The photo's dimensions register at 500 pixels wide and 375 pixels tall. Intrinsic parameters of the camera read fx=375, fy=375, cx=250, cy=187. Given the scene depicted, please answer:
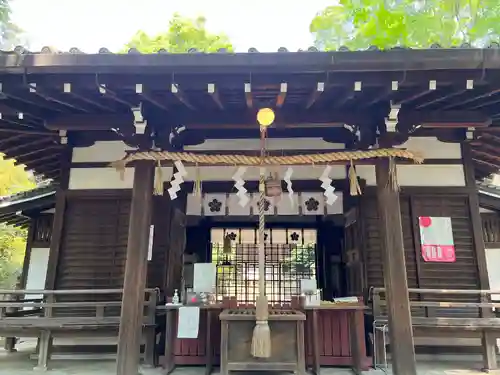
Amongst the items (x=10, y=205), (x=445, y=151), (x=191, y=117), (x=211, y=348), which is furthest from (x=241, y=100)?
(x=10, y=205)

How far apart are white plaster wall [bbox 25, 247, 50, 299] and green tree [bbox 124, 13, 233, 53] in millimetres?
9130

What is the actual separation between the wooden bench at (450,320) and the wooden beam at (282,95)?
3.01 meters

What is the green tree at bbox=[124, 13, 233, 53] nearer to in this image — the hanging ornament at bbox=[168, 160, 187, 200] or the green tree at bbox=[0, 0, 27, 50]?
the green tree at bbox=[0, 0, 27, 50]

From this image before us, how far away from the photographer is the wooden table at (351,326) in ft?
16.5

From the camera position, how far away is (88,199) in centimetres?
617

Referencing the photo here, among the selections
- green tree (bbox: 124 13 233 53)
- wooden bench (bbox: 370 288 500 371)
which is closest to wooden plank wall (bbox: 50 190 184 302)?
wooden bench (bbox: 370 288 500 371)

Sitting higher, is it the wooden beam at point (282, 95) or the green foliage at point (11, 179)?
the green foliage at point (11, 179)

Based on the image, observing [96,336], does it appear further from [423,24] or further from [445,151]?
[423,24]

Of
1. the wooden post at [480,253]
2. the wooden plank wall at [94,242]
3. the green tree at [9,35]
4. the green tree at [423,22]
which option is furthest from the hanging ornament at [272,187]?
the green tree at [9,35]

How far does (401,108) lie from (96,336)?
5266 millimetres

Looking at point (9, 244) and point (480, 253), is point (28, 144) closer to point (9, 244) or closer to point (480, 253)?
point (480, 253)

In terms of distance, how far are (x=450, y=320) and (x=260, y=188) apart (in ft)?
11.0

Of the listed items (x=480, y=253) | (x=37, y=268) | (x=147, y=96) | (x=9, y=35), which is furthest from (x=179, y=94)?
(x=9, y=35)

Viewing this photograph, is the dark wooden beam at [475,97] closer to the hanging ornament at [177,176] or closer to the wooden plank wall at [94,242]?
the hanging ornament at [177,176]
